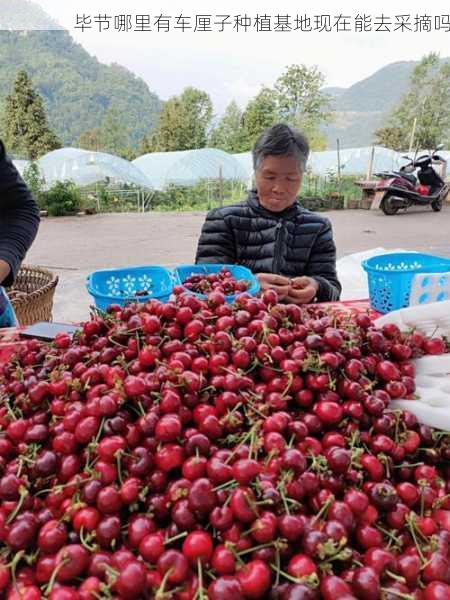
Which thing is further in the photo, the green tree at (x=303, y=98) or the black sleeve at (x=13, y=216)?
the green tree at (x=303, y=98)

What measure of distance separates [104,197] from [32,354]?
18.0 m

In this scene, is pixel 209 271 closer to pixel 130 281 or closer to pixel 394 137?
pixel 130 281

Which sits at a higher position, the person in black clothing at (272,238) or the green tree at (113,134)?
the green tree at (113,134)

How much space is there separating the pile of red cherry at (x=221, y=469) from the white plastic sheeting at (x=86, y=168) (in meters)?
19.5

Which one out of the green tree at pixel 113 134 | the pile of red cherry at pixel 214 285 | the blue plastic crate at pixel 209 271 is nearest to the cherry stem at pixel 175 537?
the pile of red cherry at pixel 214 285

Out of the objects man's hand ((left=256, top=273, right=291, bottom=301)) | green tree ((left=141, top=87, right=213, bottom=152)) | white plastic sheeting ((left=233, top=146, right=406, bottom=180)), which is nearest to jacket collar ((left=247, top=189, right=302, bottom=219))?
man's hand ((left=256, top=273, right=291, bottom=301))

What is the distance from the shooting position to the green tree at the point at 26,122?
2716 cm

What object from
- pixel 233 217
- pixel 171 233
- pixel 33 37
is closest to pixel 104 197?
pixel 171 233

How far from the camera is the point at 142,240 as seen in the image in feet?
33.1

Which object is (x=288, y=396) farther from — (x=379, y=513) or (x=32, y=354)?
(x=32, y=354)

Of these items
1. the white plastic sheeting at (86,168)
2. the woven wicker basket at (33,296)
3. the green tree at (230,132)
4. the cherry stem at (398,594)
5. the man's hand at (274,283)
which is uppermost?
the green tree at (230,132)

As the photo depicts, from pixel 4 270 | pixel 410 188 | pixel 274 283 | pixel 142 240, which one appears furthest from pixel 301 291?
pixel 410 188

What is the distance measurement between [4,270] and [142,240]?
8.29 metres

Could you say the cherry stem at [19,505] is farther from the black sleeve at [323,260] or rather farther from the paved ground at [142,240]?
the paved ground at [142,240]
